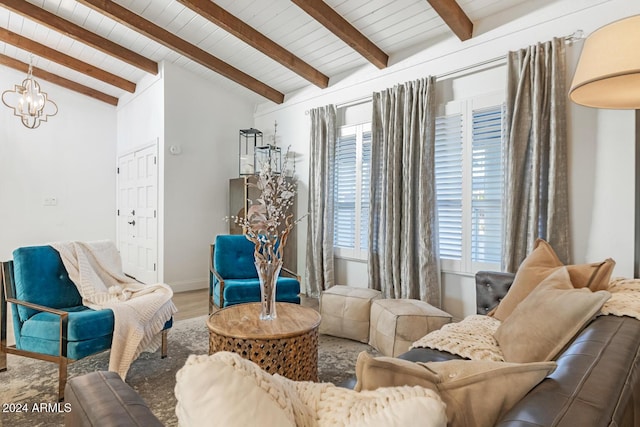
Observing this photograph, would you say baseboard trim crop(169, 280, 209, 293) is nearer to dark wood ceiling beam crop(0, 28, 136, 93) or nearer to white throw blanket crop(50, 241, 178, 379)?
white throw blanket crop(50, 241, 178, 379)

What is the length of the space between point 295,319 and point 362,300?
3.47ft

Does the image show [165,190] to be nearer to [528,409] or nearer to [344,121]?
[344,121]

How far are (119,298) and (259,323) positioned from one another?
48.0 inches

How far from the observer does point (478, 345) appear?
1656 mm

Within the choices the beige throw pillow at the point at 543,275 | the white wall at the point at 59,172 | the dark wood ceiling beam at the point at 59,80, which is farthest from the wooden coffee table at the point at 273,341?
the dark wood ceiling beam at the point at 59,80

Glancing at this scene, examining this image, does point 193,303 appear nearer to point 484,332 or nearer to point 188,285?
point 188,285

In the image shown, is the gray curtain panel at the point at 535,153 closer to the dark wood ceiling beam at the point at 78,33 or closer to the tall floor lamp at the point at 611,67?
the tall floor lamp at the point at 611,67

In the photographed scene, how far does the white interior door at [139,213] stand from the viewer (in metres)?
5.06

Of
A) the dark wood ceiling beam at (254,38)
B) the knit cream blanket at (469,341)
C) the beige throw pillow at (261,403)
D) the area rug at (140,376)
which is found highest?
the dark wood ceiling beam at (254,38)

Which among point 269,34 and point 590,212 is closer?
point 590,212

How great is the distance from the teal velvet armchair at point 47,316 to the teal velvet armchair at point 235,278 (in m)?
1.05

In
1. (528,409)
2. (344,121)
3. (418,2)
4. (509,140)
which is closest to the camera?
(528,409)

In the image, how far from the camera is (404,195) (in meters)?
3.54

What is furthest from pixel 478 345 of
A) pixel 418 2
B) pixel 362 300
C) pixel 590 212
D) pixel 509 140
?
pixel 418 2
